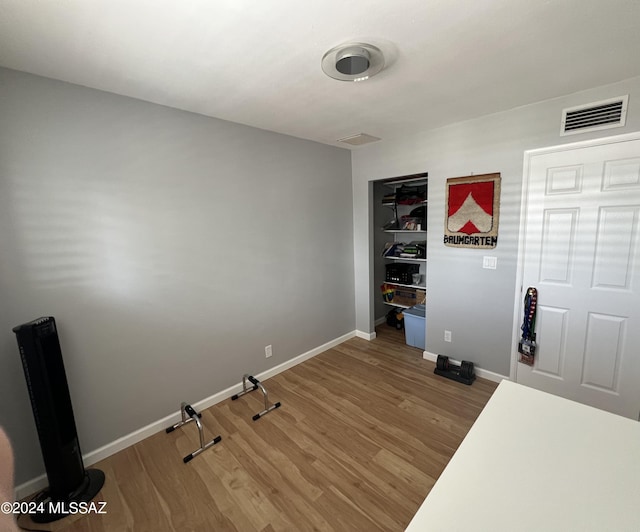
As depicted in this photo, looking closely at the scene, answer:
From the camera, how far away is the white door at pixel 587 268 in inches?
78.3

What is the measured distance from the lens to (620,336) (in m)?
2.07

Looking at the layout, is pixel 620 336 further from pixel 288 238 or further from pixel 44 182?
pixel 44 182

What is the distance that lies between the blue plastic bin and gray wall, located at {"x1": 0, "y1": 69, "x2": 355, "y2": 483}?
53.8 inches

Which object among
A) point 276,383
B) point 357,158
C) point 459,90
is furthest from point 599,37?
point 276,383

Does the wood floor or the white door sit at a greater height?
the white door

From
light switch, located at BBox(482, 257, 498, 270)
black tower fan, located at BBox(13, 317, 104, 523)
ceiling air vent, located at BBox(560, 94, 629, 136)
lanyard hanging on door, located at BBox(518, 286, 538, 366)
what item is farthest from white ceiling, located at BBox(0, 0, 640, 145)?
lanyard hanging on door, located at BBox(518, 286, 538, 366)

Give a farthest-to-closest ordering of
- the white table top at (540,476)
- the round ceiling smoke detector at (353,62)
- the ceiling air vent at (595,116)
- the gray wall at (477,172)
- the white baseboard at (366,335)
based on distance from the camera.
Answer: the white baseboard at (366,335) < the gray wall at (477,172) < the ceiling air vent at (595,116) < the round ceiling smoke detector at (353,62) < the white table top at (540,476)

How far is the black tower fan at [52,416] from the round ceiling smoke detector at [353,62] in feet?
6.76

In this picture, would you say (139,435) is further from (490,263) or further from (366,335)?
(490,263)

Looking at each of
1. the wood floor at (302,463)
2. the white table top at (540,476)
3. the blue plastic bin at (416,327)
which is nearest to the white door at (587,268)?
the wood floor at (302,463)

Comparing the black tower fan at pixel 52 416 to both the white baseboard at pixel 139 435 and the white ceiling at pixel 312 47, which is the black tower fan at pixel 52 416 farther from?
the white ceiling at pixel 312 47

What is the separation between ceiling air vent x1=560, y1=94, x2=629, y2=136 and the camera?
1.92 m

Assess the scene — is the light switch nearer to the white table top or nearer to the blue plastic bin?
the blue plastic bin

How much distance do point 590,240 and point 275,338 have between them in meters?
2.74
